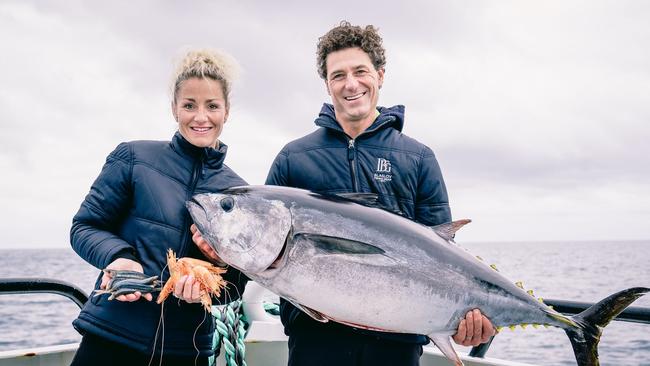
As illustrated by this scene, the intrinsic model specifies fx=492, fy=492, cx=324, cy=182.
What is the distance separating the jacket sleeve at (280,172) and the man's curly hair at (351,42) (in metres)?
0.72

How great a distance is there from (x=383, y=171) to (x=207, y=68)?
1297 mm

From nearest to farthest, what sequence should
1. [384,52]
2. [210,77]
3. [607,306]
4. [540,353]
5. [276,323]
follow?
1. [607,306]
2. [210,77]
3. [384,52]
4. [276,323]
5. [540,353]

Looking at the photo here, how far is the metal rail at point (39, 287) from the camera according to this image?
3.63 metres

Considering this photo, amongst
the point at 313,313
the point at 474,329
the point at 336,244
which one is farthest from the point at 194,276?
the point at 474,329

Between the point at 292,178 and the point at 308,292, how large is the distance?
975 mm

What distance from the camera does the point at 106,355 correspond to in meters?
2.67

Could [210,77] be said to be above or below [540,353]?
above

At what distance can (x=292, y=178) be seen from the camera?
3.21 m

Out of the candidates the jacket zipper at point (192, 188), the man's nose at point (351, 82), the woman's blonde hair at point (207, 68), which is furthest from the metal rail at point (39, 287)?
the man's nose at point (351, 82)

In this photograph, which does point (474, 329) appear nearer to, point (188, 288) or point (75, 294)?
point (188, 288)

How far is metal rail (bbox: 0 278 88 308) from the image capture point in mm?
3627

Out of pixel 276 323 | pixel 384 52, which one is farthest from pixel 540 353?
pixel 384 52

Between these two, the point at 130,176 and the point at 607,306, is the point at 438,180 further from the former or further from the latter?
the point at 130,176

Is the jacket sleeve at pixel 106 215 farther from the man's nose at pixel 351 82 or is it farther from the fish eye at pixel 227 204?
the man's nose at pixel 351 82
